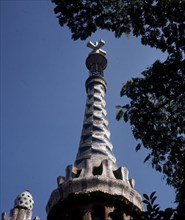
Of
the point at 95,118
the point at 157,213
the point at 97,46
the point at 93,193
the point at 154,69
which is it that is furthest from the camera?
the point at 97,46

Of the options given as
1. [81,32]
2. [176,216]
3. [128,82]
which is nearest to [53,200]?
[128,82]

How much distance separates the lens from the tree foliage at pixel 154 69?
722 cm

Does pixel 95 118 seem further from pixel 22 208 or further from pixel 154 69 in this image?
pixel 154 69

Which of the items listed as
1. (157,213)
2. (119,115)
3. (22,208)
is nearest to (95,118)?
(22,208)

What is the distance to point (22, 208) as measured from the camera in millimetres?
15117

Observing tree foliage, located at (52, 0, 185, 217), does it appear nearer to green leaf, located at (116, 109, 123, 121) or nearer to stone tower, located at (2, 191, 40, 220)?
green leaf, located at (116, 109, 123, 121)

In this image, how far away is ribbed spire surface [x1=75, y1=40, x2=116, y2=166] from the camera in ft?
48.6

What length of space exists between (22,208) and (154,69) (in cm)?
944

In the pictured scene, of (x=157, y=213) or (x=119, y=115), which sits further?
(x=119, y=115)

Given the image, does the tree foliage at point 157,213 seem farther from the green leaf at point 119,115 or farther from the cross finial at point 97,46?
the cross finial at point 97,46

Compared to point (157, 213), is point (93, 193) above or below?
above

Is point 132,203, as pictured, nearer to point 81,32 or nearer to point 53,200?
point 53,200

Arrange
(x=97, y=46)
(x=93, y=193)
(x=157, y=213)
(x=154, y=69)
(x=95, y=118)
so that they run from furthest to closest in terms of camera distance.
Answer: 1. (x=97, y=46)
2. (x=95, y=118)
3. (x=93, y=193)
4. (x=154, y=69)
5. (x=157, y=213)

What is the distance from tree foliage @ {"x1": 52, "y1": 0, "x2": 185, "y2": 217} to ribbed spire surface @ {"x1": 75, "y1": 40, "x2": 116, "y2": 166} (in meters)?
5.70
